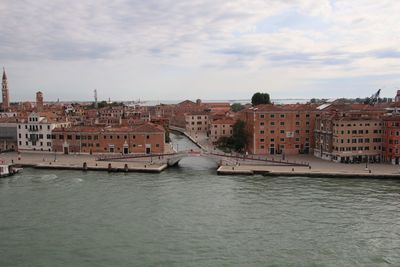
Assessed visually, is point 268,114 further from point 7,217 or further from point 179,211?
point 7,217

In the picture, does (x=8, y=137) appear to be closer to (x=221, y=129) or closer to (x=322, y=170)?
(x=221, y=129)

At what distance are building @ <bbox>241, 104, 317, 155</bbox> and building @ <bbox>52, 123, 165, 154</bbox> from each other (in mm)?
7489

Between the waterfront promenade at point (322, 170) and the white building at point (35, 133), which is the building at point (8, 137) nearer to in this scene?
the white building at point (35, 133)

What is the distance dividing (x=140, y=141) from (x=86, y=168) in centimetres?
636

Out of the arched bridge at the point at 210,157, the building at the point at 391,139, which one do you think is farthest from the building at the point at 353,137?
the arched bridge at the point at 210,157

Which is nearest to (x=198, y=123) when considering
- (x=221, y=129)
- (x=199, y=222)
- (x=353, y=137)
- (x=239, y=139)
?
(x=221, y=129)

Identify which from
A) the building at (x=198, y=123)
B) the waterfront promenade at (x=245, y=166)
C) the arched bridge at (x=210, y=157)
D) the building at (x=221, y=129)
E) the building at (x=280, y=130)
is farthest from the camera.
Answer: the building at (x=198, y=123)

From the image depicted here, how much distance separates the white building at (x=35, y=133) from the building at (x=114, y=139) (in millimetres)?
1047

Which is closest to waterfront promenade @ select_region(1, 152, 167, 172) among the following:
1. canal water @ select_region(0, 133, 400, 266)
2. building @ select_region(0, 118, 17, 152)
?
canal water @ select_region(0, 133, 400, 266)

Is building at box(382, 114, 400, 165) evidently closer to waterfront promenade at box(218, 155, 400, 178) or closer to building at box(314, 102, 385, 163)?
building at box(314, 102, 385, 163)

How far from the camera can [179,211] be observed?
65.1ft

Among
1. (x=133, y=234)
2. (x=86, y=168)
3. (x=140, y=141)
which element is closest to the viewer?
(x=133, y=234)

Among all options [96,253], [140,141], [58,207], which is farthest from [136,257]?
Answer: [140,141]

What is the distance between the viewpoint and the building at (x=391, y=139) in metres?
31.0
